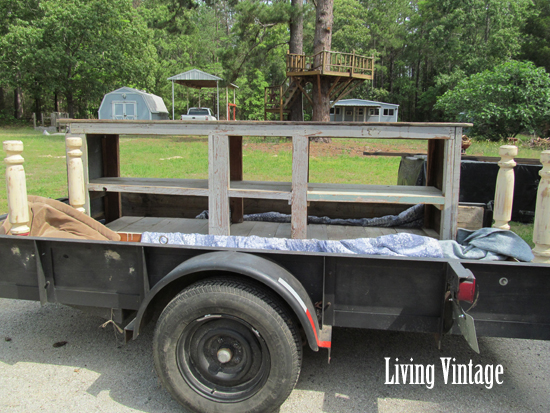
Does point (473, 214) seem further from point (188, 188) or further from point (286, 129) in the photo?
point (188, 188)

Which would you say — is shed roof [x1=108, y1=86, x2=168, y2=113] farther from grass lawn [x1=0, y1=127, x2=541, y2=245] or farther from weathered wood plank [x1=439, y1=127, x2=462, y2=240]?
weathered wood plank [x1=439, y1=127, x2=462, y2=240]

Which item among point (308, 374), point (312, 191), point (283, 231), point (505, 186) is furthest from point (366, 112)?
point (308, 374)

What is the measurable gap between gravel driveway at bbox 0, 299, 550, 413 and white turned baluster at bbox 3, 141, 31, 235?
38.1 inches

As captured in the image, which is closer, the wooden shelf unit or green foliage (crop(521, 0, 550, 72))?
the wooden shelf unit

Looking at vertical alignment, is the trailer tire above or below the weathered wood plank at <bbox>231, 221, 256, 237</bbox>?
below

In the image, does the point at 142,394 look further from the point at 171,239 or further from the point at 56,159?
the point at 56,159

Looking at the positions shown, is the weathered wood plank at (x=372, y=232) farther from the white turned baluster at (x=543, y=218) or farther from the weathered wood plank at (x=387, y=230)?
the white turned baluster at (x=543, y=218)

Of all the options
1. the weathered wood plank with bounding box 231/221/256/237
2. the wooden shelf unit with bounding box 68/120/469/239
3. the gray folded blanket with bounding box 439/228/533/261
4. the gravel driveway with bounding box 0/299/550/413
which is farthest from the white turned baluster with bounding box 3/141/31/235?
the gray folded blanket with bounding box 439/228/533/261

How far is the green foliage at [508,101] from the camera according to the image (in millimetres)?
17995

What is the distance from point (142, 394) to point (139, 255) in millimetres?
895

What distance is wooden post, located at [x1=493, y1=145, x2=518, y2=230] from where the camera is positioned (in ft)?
9.58

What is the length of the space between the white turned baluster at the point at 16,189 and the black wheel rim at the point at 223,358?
1456 mm

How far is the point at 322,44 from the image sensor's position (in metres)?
17.0

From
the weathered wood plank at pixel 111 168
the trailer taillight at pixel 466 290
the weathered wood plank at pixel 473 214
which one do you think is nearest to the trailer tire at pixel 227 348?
the trailer taillight at pixel 466 290
